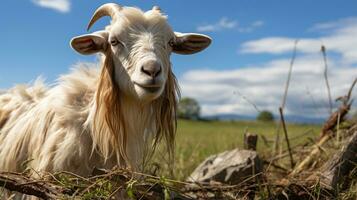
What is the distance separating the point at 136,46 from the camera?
16.2 feet

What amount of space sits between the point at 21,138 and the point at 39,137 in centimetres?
37

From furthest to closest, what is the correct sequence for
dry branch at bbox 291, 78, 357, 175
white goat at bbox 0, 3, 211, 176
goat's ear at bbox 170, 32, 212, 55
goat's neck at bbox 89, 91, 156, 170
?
1. dry branch at bbox 291, 78, 357, 175
2. goat's ear at bbox 170, 32, 212, 55
3. goat's neck at bbox 89, 91, 156, 170
4. white goat at bbox 0, 3, 211, 176

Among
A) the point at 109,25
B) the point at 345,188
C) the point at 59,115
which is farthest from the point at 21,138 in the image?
the point at 345,188

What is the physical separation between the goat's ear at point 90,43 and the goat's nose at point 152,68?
86cm

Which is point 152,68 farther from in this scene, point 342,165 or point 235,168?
point 342,165

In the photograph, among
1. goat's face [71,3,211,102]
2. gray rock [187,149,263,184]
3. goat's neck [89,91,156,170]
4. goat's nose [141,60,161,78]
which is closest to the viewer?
goat's nose [141,60,161,78]

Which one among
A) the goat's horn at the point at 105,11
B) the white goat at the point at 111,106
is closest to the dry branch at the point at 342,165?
the white goat at the point at 111,106

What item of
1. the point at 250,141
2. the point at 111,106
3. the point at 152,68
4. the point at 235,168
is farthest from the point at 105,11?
the point at 250,141

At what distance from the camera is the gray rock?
20.5ft

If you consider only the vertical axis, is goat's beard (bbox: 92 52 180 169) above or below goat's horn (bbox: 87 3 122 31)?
below

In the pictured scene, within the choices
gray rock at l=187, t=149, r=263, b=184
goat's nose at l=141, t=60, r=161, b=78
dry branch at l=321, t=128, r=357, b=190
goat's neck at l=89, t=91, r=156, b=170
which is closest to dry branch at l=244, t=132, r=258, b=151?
gray rock at l=187, t=149, r=263, b=184

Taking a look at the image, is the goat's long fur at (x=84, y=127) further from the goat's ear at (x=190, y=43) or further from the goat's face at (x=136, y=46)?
the goat's ear at (x=190, y=43)

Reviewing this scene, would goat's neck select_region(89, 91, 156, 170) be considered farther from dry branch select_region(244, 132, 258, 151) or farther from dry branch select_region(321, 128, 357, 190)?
dry branch select_region(244, 132, 258, 151)

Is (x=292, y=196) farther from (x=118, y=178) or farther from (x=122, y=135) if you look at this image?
(x=118, y=178)
